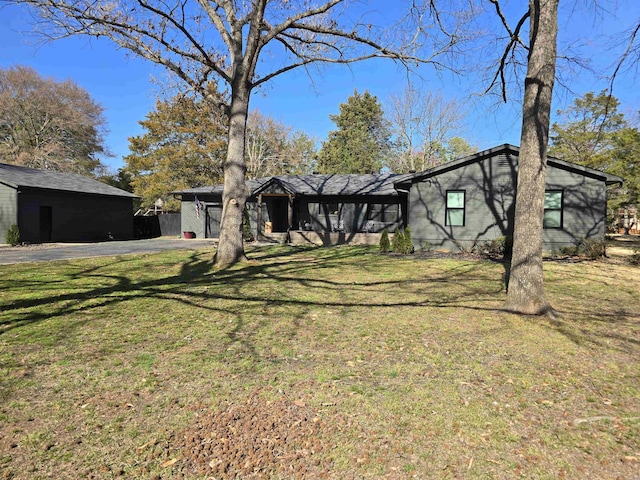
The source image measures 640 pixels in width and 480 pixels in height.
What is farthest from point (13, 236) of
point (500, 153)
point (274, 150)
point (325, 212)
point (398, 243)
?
point (274, 150)

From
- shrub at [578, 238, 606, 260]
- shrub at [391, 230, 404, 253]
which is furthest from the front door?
shrub at [578, 238, 606, 260]

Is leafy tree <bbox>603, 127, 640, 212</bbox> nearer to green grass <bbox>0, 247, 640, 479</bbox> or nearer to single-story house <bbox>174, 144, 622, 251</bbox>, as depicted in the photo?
single-story house <bbox>174, 144, 622, 251</bbox>

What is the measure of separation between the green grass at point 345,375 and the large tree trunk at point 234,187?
3559 millimetres

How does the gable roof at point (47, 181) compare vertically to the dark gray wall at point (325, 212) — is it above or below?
above

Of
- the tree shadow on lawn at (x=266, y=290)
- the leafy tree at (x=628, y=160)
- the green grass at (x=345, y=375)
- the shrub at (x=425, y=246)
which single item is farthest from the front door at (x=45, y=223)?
the leafy tree at (x=628, y=160)

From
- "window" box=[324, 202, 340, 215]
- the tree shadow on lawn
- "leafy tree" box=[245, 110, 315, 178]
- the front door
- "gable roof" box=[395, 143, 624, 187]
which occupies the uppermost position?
"leafy tree" box=[245, 110, 315, 178]

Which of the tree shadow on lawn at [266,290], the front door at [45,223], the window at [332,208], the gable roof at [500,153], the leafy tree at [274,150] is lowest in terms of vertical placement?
the tree shadow on lawn at [266,290]

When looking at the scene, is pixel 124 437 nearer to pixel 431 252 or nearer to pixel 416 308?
pixel 416 308

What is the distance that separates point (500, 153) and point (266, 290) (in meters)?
11.3

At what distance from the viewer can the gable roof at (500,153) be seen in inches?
522

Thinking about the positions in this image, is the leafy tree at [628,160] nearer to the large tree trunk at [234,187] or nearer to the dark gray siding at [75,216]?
the large tree trunk at [234,187]

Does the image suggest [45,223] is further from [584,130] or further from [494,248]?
Result: [584,130]

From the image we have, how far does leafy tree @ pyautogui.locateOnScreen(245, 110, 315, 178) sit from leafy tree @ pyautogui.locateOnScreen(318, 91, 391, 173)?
108 inches

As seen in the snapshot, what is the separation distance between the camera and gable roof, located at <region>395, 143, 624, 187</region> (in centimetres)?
1327
